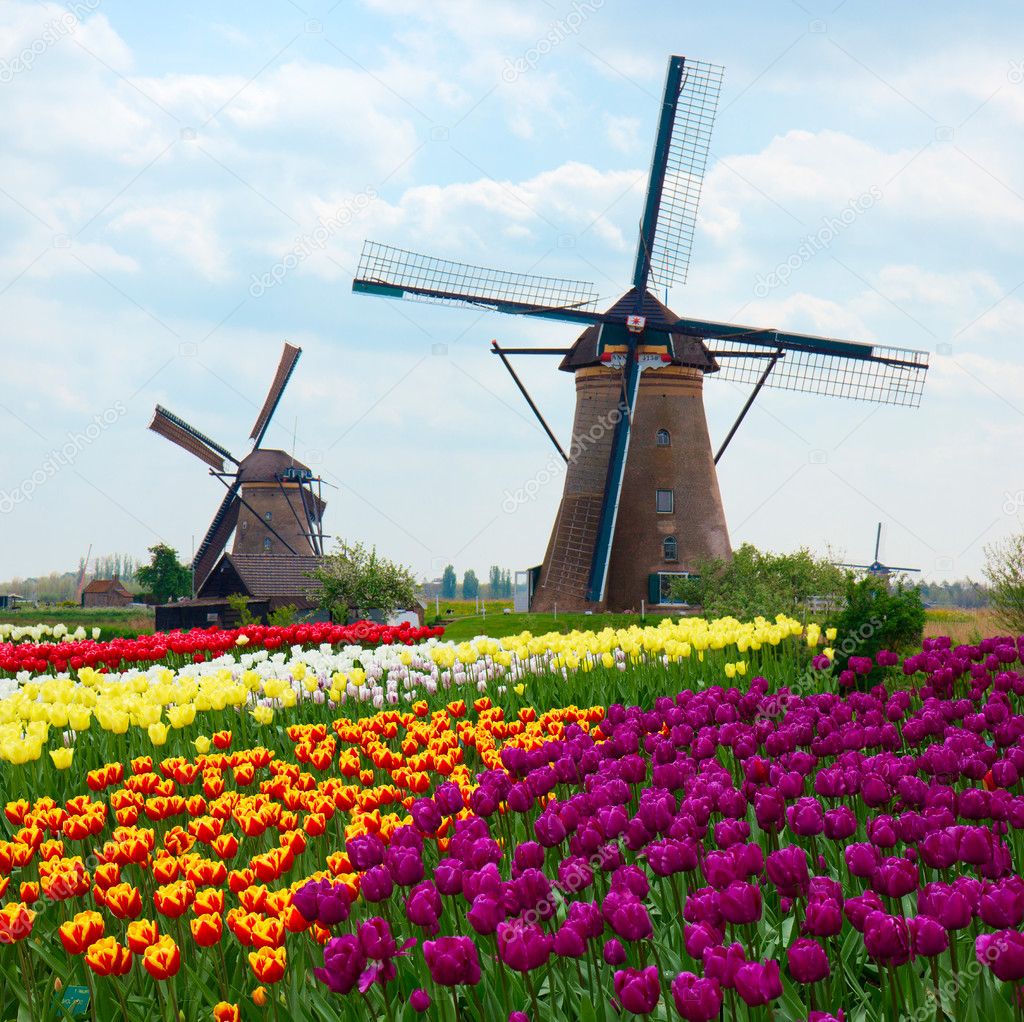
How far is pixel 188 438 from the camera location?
48.6m

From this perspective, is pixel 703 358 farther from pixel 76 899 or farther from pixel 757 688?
pixel 76 899

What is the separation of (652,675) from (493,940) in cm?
718

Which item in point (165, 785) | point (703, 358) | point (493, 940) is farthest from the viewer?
point (703, 358)

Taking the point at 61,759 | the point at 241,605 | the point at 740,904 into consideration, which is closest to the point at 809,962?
the point at 740,904

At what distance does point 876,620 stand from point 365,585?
79.3ft

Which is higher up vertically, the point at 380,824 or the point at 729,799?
the point at 729,799

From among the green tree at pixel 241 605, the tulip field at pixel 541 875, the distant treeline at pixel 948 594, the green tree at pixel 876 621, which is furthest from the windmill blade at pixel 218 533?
the distant treeline at pixel 948 594

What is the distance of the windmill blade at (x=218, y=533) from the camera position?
5135cm

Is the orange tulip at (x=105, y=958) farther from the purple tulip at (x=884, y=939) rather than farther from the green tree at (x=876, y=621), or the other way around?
the green tree at (x=876, y=621)

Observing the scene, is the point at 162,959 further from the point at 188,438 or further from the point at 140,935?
the point at 188,438

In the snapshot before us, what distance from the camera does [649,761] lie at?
7.84 metres

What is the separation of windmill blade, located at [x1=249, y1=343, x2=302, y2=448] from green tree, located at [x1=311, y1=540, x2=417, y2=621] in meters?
14.8

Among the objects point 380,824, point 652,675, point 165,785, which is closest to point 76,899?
point 165,785

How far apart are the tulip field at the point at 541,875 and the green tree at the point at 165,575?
7100cm
